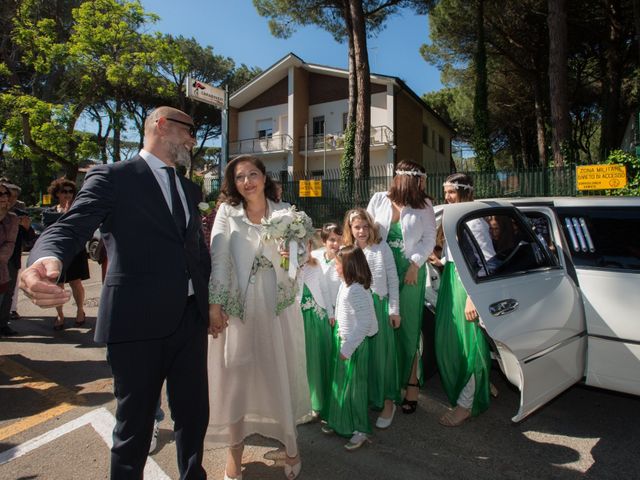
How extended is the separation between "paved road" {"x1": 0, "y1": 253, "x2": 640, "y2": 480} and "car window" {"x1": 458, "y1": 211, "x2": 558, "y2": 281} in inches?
40.8

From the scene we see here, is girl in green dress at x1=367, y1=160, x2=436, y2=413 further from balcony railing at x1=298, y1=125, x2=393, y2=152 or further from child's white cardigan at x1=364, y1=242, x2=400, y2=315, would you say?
balcony railing at x1=298, y1=125, x2=393, y2=152

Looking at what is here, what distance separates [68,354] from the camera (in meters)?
5.07

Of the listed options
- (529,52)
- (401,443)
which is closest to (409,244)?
(401,443)

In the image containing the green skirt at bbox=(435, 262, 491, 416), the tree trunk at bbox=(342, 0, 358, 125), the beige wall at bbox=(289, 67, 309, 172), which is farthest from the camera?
the beige wall at bbox=(289, 67, 309, 172)

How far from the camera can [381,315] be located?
330 centimetres

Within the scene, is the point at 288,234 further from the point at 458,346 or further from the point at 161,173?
the point at 458,346

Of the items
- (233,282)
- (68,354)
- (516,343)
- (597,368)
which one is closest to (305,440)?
(233,282)

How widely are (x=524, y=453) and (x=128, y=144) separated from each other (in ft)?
185

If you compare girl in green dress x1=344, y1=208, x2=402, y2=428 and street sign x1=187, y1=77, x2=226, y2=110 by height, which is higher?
street sign x1=187, y1=77, x2=226, y2=110

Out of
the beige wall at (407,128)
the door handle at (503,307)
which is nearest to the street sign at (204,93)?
the door handle at (503,307)

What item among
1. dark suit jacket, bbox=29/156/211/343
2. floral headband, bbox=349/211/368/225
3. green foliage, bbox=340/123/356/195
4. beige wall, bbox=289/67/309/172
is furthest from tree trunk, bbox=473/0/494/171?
dark suit jacket, bbox=29/156/211/343

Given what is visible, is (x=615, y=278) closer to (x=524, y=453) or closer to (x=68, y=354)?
(x=524, y=453)

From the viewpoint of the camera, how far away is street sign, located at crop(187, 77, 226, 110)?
9.71 metres

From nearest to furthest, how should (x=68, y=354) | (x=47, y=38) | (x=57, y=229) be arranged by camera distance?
1. (x=57, y=229)
2. (x=68, y=354)
3. (x=47, y=38)
